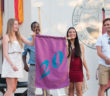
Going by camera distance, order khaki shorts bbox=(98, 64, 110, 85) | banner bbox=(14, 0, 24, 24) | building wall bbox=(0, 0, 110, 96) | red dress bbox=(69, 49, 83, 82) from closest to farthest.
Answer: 1. red dress bbox=(69, 49, 83, 82)
2. khaki shorts bbox=(98, 64, 110, 85)
3. building wall bbox=(0, 0, 110, 96)
4. banner bbox=(14, 0, 24, 24)

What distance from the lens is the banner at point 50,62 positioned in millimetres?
4988

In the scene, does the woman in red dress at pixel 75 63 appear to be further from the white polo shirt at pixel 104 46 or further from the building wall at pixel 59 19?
the building wall at pixel 59 19

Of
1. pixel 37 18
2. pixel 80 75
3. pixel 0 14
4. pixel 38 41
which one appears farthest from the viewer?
pixel 0 14

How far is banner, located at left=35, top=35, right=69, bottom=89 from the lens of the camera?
4.99 metres

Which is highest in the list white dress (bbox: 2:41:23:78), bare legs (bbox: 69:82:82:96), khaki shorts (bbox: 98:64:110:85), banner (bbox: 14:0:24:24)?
banner (bbox: 14:0:24:24)

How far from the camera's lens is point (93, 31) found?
25.9 ft

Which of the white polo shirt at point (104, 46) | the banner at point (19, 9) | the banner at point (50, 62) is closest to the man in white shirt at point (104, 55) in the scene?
the white polo shirt at point (104, 46)

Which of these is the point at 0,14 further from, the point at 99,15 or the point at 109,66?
the point at 109,66

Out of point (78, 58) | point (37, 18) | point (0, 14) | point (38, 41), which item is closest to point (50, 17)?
point (37, 18)

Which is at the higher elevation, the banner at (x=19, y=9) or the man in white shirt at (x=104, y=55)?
the banner at (x=19, y=9)

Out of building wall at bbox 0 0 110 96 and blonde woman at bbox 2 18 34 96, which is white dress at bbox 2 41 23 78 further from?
building wall at bbox 0 0 110 96

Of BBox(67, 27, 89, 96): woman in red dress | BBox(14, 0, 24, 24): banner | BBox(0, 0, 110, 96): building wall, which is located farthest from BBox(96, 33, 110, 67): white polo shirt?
BBox(14, 0, 24, 24): banner

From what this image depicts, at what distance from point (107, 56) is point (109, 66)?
0.68 ft

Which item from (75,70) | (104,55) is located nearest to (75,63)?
(75,70)
